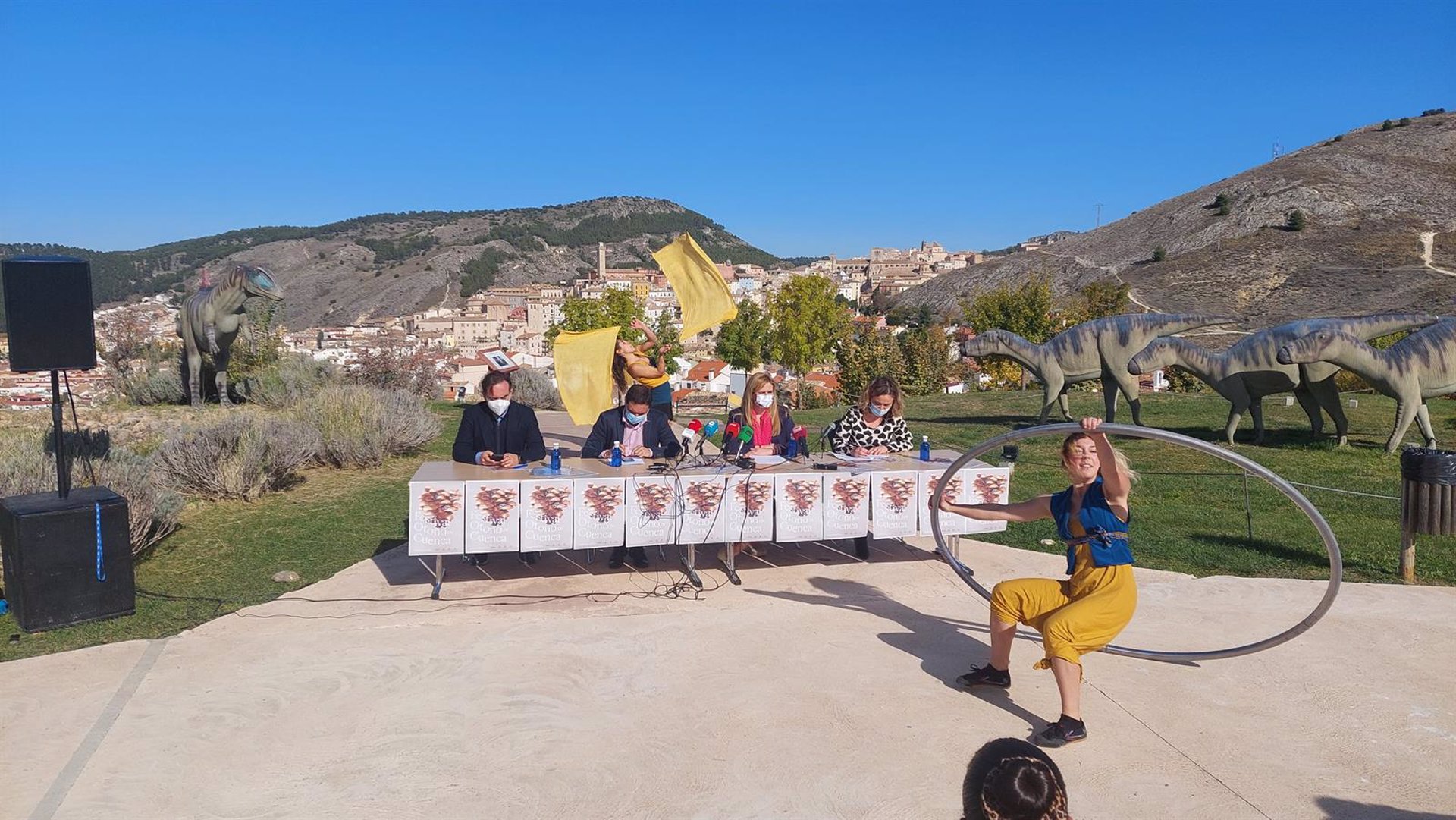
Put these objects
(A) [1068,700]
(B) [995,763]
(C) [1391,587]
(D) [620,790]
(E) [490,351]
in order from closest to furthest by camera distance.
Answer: (B) [995,763], (D) [620,790], (A) [1068,700], (C) [1391,587], (E) [490,351]

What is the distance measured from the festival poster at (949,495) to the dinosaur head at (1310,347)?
7153 mm

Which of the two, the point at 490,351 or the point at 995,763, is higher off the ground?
the point at 490,351

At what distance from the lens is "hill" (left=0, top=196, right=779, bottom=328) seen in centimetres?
12719

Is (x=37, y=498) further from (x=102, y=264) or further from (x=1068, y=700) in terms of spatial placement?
(x=102, y=264)

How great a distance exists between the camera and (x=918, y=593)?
6488 mm

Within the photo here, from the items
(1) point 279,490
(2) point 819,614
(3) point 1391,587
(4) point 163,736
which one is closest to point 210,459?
(1) point 279,490

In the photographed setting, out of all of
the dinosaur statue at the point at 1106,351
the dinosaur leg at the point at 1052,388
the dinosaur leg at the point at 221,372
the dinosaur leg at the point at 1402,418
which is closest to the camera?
the dinosaur leg at the point at 1402,418

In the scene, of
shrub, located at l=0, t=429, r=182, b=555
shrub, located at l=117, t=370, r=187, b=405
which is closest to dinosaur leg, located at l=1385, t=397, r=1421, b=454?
shrub, located at l=0, t=429, r=182, b=555

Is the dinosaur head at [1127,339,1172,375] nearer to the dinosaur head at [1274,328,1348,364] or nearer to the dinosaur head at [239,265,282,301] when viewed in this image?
the dinosaur head at [1274,328,1348,364]

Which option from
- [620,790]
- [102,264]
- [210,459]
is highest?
[102,264]

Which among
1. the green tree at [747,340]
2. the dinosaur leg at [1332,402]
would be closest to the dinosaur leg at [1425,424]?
the dinosaur leg at [1332,402]

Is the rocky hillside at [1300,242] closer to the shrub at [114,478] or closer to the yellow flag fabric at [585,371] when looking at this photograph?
the yellow flag fabric at [585,371]

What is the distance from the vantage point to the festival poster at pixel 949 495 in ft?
22.0

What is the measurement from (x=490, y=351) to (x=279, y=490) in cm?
423
